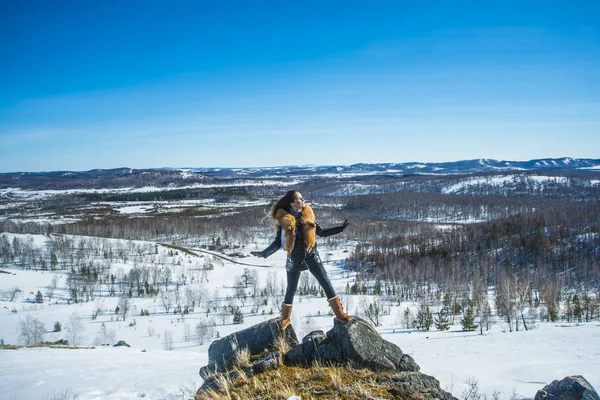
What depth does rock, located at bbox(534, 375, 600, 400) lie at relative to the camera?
19.5ft

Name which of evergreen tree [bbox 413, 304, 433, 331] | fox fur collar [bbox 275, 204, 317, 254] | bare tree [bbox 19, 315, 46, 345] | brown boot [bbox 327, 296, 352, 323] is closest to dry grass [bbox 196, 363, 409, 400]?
brown boot [bbox 327, 296, 352, 323]

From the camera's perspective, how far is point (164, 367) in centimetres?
1346

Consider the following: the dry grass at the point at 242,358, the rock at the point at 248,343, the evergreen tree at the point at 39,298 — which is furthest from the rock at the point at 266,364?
the evergreen tree at the point at 39,298

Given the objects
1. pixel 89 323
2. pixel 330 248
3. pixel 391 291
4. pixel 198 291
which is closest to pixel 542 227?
pixel 391 291

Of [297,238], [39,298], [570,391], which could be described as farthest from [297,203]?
[39,298]

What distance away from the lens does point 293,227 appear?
6.37 meters

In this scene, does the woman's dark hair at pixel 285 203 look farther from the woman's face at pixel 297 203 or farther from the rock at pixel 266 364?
the rock at pixel 266 364

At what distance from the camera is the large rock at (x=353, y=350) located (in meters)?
5.83

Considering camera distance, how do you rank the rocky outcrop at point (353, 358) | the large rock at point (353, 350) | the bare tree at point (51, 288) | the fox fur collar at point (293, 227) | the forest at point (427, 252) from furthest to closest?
the bare tree at point (51, 288) → the forest at point (427, 252) → the fox fur collar at point (293, 227) → the large rock at point (353, 350) → the rocky outcrop at point (353, 358)

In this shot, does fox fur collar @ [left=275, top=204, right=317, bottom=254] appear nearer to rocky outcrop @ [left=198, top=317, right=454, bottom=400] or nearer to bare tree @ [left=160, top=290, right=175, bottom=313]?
rocky outcrop @ [left=198, top=317, right=454, bottom=400]

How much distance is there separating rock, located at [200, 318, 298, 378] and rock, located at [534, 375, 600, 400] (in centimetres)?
460

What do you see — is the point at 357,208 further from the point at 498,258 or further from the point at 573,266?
the point at 573,266

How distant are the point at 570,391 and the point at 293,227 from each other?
5530 millimetres

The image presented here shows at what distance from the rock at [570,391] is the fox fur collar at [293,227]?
192 inches
